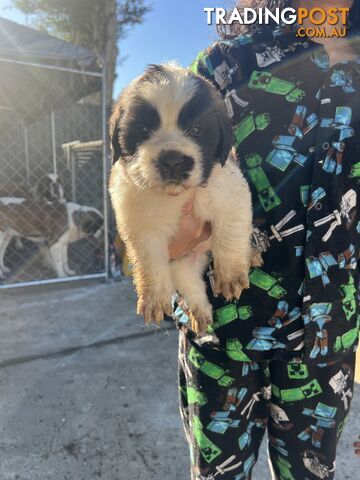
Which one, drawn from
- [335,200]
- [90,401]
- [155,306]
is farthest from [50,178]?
[335,200]

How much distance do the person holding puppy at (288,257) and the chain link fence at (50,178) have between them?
13.5ft

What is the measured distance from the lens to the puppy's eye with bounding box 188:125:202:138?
4.34 feet

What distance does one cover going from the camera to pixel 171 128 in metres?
1.30

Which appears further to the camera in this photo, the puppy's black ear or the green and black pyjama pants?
the green and black pyjama pants

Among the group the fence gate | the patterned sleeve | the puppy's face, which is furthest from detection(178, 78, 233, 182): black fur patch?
the fence gate

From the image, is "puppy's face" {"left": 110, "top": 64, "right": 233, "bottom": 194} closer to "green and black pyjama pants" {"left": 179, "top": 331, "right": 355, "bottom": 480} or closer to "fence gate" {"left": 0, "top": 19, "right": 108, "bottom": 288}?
"green and black pyjama pants" {"left": 179, "top": 331, "right": 355, "bottom": 480}

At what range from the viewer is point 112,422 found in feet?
9.48

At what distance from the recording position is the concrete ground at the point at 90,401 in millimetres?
2545

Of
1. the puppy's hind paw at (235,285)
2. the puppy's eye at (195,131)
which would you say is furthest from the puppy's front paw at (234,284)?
the puppy's eye at (195,131)

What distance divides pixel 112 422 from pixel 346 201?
87.9 inches

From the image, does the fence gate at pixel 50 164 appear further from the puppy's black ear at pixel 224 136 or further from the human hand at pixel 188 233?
the puppy's black ear at pixel 224 136

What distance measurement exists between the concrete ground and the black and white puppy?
4.59ft

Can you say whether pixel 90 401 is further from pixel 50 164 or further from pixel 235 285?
pixel 50 164

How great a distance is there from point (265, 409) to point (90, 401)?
1.81 metres
